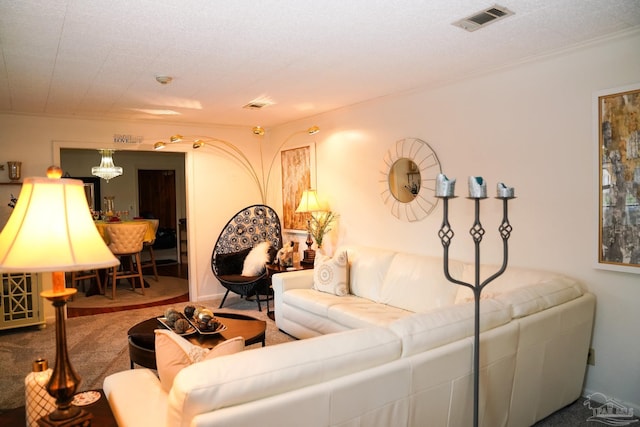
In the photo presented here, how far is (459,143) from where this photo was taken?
3.80 meters

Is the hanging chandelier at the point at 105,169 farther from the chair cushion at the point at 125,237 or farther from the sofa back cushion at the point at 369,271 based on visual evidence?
the sofa back cushion at the point at 369,271

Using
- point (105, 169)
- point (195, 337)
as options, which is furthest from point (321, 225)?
point (105, 169)

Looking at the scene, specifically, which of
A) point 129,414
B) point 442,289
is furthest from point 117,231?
point 129,414

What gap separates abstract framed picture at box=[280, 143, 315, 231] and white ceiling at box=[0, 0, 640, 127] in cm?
137

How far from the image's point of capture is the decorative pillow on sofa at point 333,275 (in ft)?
13.8

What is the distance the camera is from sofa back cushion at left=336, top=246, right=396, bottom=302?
408 cm

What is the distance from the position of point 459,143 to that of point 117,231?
464 cm

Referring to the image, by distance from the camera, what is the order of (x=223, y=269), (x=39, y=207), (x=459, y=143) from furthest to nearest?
1. (x=223, y=269)
2. (x=459, y=143)
3. (x=39, y=207)

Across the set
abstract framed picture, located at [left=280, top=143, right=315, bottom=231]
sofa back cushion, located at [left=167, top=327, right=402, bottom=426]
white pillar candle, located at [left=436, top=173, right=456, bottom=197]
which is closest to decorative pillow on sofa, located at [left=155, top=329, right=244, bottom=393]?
sofa back cushion, located at [left=167, top=327, right=402, bottom=426]

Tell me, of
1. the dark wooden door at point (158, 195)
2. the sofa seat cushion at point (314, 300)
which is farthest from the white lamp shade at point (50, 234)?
the dark wooden door at point (158, 195)

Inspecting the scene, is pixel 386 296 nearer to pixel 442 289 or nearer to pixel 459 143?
pixel 442 289

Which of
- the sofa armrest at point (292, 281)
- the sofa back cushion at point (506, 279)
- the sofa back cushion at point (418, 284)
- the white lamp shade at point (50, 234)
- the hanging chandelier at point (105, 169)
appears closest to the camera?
the white lamp shade at point (50, 234)

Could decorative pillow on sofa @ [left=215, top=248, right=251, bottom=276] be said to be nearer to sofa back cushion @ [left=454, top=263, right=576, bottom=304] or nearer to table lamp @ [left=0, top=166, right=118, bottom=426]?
sofa back cushion @ [left=454, top=263, right=576, bottom=304]

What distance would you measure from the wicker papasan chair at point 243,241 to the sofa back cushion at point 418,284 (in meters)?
1.84
